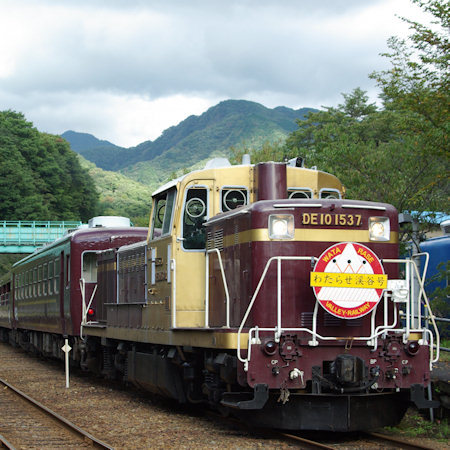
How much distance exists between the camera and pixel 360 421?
802 centimetres

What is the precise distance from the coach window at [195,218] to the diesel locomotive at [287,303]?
1cm

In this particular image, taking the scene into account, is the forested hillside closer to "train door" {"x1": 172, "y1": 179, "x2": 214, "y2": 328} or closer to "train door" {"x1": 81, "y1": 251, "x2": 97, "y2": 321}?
"train door" {"x1": 81, "y1": 251, "x2": 97, "y2": 321}

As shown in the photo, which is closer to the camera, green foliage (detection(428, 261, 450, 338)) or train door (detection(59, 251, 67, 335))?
green foliage (detection(428, 261, 450, 338))

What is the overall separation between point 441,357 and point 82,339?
706 centimetres

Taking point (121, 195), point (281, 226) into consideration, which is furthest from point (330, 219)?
point (121, 195)

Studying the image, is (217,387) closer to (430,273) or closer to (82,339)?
(82,339)

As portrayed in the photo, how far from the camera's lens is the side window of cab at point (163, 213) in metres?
9.80

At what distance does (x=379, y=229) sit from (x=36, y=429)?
16.4 feet

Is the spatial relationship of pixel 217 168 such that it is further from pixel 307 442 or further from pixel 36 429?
pixel 36 429

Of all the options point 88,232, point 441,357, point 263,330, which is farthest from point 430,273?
point 263,330

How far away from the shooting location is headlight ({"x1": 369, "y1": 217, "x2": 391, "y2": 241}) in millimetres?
8352

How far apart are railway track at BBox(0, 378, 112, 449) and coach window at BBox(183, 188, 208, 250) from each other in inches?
104

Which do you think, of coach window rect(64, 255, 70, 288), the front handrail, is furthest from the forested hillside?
the front handrail

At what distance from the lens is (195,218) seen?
31.3 feet
